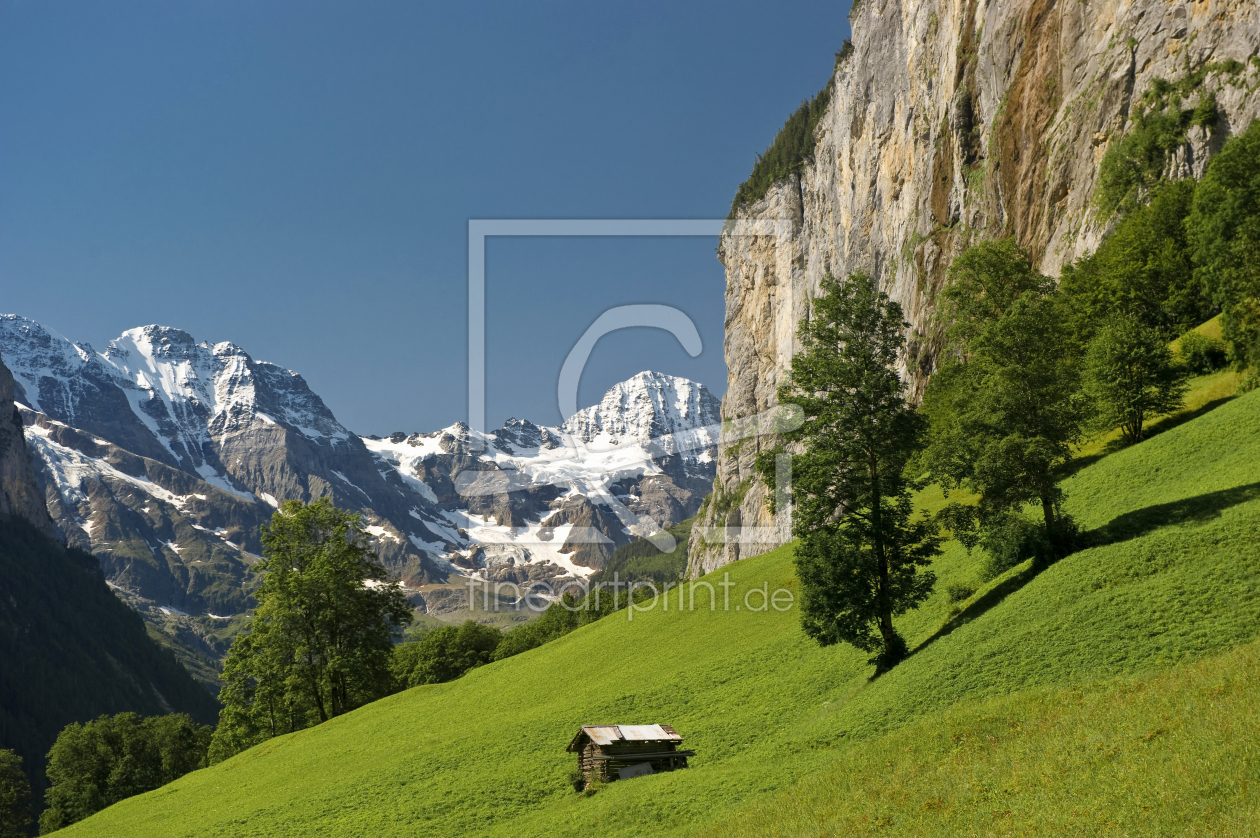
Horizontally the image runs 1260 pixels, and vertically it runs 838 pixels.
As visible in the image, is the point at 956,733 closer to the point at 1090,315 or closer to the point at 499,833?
the point at 499,833

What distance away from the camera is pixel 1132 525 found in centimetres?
3344

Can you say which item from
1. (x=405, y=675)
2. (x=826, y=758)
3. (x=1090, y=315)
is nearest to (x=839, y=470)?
(x=826, y=758)

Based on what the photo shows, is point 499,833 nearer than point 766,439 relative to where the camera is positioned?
Yes

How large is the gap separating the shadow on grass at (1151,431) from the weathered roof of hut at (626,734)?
31.4 metres

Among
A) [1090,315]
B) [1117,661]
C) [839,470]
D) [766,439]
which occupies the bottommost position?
[1117,661]

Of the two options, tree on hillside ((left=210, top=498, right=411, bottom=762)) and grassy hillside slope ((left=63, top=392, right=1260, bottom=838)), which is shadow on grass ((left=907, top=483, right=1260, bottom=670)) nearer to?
grassy hillside slope ((left=63, top=392, right=1260, bottom=838))

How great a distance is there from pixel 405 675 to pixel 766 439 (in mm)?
108862

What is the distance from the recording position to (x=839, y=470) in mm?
33594

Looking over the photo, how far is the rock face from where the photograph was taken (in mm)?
70438

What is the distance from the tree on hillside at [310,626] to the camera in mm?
63625

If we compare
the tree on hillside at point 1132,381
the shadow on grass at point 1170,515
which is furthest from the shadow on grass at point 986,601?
the tree on hillside at point 1132,381

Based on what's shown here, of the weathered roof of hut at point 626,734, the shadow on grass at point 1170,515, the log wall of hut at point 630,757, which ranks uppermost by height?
the shadow on grass at point 1170,515

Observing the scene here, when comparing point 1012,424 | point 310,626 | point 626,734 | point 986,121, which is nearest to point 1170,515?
point 1012,424

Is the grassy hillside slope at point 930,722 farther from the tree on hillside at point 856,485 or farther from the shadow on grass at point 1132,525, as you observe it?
the tree on hillside at point 856,485
